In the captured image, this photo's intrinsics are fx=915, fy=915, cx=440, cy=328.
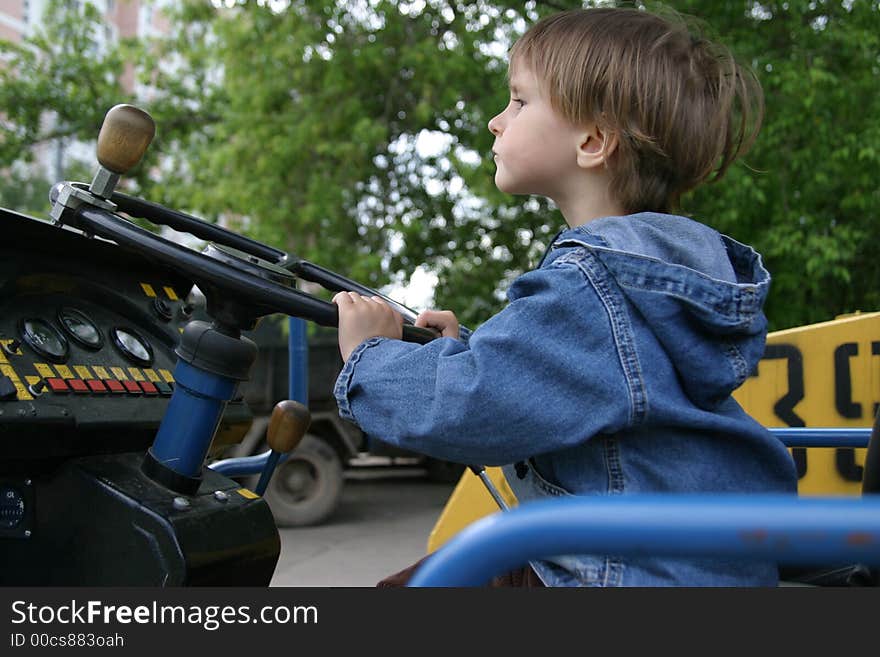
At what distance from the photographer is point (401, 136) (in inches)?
317

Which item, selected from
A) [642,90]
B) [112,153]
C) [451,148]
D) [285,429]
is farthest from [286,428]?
[451,148]

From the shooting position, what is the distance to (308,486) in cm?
739

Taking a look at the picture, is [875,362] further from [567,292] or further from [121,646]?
[121,646]

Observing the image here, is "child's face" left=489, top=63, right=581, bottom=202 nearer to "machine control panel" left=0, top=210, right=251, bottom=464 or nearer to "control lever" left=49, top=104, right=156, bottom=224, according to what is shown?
"control lever" left=49, top=104, right=156, bottom=224

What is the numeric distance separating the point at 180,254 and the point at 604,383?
53 cm

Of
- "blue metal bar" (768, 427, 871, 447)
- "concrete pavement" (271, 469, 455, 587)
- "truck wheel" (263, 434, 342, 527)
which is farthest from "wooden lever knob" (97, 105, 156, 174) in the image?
"truck wheel" (263, 434, 342, 527)

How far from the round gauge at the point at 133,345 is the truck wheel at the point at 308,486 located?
19.1ft

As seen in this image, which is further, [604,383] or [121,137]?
[121,137]

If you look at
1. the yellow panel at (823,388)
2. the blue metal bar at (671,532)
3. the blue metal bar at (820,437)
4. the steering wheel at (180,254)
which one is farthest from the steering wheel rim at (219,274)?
the yellow panel at (823,388)

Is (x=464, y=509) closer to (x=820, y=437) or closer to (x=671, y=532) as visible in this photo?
(x=820, y=437)

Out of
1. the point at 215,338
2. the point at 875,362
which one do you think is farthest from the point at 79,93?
the point at 215,338

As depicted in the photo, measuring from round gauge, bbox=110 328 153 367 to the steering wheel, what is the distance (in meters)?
0.28

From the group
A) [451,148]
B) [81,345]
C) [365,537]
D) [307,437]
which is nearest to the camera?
[81,345]

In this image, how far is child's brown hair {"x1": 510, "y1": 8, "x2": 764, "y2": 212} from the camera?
4.01 feet
